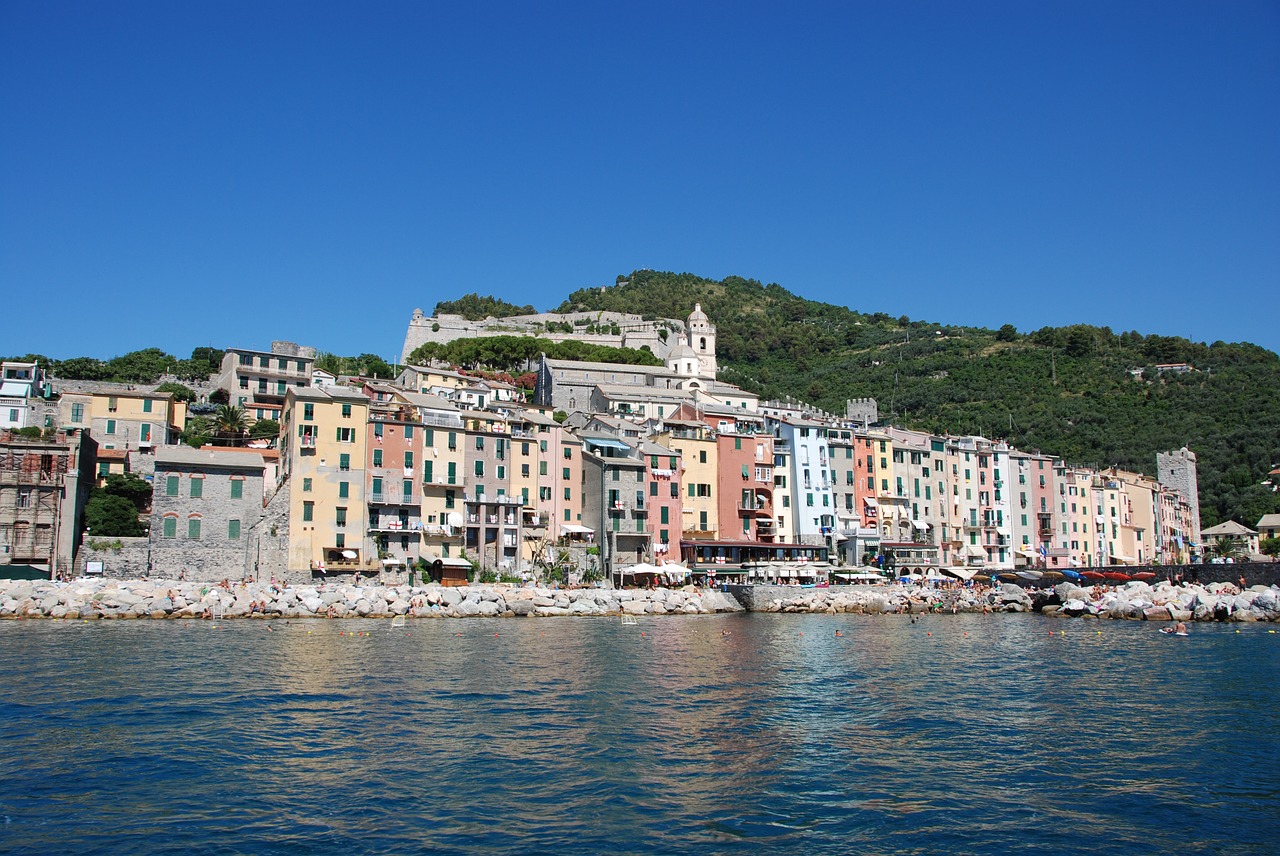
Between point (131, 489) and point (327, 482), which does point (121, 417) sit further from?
point (327, 482)

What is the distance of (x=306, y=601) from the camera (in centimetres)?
4494

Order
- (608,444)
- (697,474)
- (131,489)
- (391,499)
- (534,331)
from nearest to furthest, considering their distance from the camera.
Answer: (131,489)
(391,499)
(608,444)
(697,474)
(534,331)

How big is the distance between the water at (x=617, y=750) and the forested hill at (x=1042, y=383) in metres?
69.9

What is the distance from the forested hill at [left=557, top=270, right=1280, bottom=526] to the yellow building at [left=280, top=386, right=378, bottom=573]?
63743 mm

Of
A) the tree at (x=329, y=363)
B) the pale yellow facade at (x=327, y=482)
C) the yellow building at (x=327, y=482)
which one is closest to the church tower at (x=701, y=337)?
the tree at (x=329, y=363)

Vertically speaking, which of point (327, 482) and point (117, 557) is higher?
point (327, 482)

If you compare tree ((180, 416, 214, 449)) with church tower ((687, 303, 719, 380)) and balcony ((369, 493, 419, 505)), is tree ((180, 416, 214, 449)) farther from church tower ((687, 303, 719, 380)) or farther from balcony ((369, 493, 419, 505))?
church tower ((687, 303, 719, 380))

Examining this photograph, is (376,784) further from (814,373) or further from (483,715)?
(814,373)

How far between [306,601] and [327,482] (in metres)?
7.92

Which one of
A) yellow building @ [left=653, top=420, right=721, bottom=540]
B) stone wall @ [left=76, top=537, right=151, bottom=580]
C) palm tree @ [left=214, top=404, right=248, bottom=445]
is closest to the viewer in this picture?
stone wall @ [left=76, top=537, right=151, bottom=580]

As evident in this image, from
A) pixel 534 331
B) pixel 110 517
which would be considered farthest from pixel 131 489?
pixel 534 331

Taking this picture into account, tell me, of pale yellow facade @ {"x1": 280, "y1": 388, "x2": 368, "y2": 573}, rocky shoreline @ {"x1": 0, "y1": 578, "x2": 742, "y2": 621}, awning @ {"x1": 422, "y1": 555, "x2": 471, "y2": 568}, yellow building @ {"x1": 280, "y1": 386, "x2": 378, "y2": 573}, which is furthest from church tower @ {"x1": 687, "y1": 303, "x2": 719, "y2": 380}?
rocky shoreline @ {"x1": 0, "y1": 578, "x2": 742, "y2": 621}

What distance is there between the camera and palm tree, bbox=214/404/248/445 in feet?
199

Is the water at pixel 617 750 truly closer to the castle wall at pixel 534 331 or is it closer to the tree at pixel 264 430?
the tree at pixel 264 430
